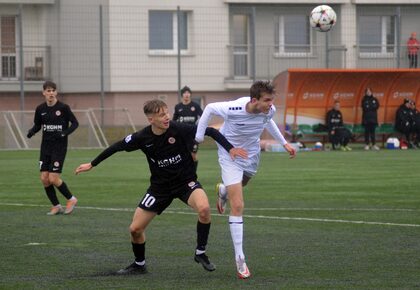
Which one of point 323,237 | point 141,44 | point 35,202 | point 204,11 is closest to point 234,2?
point 204,11

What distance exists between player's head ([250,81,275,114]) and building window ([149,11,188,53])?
97.7ft

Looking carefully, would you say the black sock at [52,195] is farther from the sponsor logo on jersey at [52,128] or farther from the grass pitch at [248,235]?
the sponsor logo on jersey at [52,128]

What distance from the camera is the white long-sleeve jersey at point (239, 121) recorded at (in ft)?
36.1

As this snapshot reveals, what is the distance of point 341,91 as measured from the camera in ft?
114

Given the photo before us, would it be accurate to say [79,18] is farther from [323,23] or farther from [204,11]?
[323,23]

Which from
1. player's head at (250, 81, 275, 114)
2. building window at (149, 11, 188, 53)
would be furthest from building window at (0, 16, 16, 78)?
player's head at (250, 81, 275, 114)

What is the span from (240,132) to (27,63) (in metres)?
28.1

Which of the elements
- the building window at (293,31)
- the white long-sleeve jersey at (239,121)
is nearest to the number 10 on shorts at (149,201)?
the white long-sleeve jersey at (239,121)

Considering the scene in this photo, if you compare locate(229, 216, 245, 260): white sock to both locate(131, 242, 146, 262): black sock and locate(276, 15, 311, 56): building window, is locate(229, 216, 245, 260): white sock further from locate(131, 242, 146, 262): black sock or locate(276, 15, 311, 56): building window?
locate(276, 15, 311, 56): building window

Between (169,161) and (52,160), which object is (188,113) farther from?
(169,161)

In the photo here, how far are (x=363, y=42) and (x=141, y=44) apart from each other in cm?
933

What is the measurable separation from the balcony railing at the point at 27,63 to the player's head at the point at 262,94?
88.5ft

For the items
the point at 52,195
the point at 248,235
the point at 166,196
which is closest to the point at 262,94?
the point at 166,196

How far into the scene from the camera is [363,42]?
143 feet
